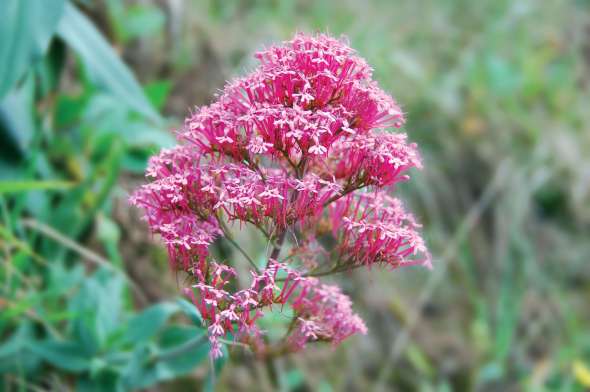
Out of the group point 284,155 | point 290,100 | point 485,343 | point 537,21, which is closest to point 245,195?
point 284,155

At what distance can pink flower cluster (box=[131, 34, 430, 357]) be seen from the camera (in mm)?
1838

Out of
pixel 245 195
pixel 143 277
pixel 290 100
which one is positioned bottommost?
pixel 245 195

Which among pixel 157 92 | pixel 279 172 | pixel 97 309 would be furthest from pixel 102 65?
pixel 279 172

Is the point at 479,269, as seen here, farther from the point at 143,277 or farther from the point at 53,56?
the point at 53,56

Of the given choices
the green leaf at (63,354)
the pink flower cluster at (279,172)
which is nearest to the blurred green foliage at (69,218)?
the green leaf at (63,354)

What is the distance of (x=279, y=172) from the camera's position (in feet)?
6.77

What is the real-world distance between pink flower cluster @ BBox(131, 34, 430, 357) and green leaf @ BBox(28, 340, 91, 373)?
1.01 meters

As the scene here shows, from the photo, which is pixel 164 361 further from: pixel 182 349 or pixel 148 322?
pixel 182 349

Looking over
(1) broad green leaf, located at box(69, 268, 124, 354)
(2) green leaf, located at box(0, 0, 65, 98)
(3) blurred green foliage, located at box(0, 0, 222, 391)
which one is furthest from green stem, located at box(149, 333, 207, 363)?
(2) green leaf, located at box(0, 0, 65, 98)

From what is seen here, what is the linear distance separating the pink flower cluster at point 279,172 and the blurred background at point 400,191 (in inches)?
9.7

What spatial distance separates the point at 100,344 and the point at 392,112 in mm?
1569

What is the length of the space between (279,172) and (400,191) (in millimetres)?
2846

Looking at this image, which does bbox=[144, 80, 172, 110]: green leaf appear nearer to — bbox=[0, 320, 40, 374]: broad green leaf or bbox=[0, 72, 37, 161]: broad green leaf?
bbox=[0, 72, 37, 161]: broad green leaf

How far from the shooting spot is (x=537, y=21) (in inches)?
275
